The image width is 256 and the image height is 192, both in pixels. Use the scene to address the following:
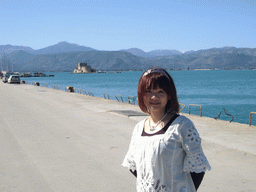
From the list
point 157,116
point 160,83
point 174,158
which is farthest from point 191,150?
point 160,83

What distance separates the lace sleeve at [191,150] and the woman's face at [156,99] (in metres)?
0.26

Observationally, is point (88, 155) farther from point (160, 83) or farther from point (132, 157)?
point (160, 83)

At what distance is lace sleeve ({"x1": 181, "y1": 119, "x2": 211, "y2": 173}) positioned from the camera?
2.40 meters

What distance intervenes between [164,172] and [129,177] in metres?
4.02

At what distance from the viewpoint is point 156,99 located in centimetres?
254

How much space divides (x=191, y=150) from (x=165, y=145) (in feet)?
0.65

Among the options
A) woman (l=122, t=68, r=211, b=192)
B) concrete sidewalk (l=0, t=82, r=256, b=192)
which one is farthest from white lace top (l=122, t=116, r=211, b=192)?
concrete sidewalk (l=0, t=82, r=256, b=192)

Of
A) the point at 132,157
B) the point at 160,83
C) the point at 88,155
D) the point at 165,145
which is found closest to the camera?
the point at 165,145

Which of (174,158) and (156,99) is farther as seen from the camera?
(156,99)

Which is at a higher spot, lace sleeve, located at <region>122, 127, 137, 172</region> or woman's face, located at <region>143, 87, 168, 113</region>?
woman's face, located at <region>143, 87, 168, 113</region>

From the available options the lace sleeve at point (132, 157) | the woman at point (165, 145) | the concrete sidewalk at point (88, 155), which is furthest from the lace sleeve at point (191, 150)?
the concrete sidewalk at point (88, 155)

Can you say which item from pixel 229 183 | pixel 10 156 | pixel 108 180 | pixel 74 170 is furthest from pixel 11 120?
pixel 229 183

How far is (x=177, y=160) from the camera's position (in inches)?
95.8

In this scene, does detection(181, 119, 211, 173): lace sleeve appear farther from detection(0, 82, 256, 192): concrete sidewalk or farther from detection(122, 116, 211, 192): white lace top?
detection(0, 82, 256, 192): concrete sidewalk
